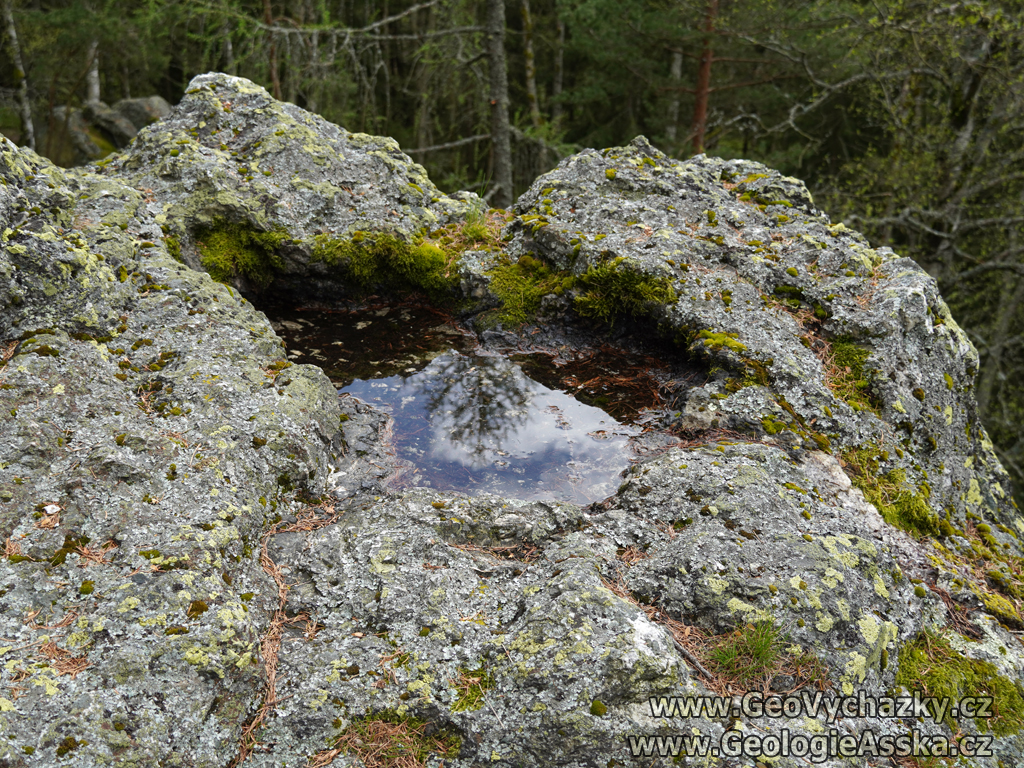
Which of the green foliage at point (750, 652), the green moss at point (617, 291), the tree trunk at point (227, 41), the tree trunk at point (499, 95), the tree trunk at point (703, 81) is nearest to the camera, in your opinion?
the green foliage at point (750, 652)

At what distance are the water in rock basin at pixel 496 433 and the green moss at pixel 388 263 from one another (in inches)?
34.5

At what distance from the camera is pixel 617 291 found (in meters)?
5.03

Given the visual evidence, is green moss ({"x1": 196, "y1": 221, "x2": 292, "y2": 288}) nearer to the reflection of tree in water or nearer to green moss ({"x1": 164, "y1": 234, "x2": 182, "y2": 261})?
green moss ({"x1": 164, "y1": 234, "x2": 182, "y2": 261})

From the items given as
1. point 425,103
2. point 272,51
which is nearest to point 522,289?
point 272,51

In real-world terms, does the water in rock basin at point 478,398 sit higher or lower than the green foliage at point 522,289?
lower

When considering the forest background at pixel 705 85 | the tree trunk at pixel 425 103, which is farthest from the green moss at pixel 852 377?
the tree trunk at pixel 425 103

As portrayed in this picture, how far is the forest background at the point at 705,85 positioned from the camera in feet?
33.4

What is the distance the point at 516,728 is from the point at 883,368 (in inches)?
149

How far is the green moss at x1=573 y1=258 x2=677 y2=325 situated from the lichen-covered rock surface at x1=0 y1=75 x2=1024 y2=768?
3 centimetres

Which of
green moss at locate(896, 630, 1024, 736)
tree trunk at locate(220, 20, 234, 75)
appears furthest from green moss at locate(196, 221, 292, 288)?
green moss at locate(896, 630, 1024, 736)

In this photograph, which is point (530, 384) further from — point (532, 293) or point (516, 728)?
point (516, 728)

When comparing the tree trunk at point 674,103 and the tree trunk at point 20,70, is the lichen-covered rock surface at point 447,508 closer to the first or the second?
the tree trunk at point 674,103

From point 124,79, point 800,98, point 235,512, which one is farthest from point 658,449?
point 124,79

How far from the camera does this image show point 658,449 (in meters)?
4.20
